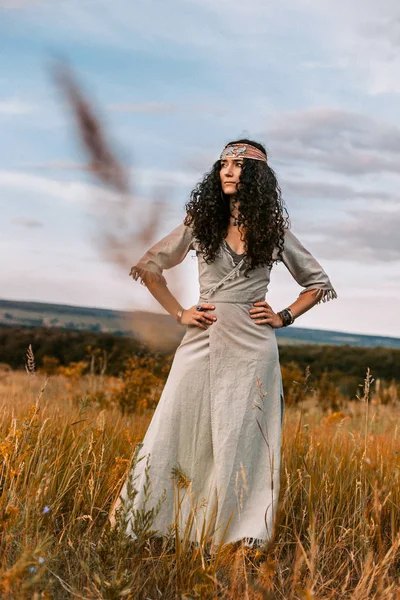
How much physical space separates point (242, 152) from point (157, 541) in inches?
81.7

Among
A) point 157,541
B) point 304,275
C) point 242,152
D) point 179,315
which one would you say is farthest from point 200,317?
point 157,541

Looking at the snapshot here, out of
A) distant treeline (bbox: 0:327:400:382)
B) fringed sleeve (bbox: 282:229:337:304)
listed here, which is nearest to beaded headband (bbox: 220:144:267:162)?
fringed sleeve (bbox: 282:229:337:304)

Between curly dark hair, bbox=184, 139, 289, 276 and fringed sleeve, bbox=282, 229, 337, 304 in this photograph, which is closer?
curly dark hair, bbox=184, 139, 289, 276

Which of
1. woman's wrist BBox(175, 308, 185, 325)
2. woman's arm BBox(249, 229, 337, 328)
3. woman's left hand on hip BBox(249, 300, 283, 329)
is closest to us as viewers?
woman's left hand on hip BBox(249, 300, 283, 329)

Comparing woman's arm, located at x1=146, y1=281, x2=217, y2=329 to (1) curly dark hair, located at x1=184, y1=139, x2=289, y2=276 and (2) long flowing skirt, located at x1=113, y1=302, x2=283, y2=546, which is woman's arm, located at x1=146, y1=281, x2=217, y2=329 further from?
(1) curly dark hair, located at x1=184, y1=139, x2=289, y2=276

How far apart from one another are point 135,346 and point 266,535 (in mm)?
14348

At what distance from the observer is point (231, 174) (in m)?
4.06

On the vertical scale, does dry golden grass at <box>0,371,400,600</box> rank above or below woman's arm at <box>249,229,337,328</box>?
below

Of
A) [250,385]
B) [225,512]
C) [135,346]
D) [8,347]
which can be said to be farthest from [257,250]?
[8,347]

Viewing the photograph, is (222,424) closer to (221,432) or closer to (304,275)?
(221,432)

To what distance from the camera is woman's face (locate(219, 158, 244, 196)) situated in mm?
4047

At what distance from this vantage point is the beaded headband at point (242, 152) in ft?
13.5

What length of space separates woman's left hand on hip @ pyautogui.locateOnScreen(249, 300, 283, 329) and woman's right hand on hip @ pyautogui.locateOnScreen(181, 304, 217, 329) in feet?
0.68

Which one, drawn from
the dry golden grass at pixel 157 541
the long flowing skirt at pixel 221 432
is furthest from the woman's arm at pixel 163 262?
the dry golden grass at pixel 157 541
